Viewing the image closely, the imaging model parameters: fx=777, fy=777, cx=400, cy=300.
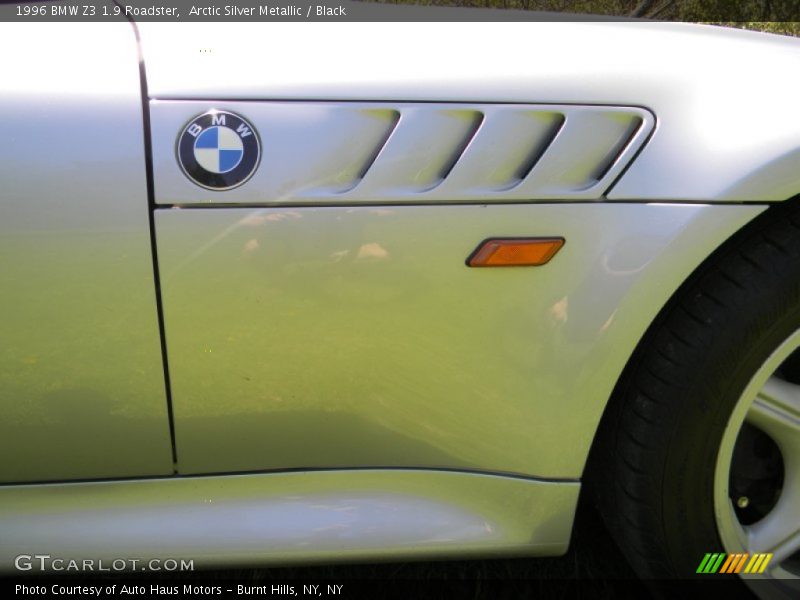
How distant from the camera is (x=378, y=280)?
4.07 ft

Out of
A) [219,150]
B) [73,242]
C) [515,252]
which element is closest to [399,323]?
[515,252]

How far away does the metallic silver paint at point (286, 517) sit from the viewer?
134cm

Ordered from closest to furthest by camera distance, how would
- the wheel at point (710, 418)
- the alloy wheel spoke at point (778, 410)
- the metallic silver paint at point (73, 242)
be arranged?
the metallic silver paint at point (73, 242) → the wheel at point (710, 418) → the alloy wheel spoke at point (778, 410)

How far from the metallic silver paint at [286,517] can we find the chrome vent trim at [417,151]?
0.50m

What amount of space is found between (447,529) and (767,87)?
93cm

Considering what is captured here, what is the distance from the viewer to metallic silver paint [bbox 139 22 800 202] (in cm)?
122

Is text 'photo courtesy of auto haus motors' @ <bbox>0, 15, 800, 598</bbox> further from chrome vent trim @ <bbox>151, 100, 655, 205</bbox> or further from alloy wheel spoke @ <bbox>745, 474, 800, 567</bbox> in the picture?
alloy wheel spoke @ <bbox>745, 474, 800, 567</bbox>

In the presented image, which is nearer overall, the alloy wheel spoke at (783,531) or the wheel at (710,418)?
the wheel at (710,418)

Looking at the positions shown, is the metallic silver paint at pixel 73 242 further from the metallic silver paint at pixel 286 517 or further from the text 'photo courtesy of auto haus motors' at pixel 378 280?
the metallic silver paint at pixel 286 517

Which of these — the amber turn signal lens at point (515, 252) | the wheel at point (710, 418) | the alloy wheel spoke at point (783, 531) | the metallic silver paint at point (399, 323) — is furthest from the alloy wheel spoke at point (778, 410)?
the amber turn signal lens at point (515, 252)

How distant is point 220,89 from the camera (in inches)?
47.4

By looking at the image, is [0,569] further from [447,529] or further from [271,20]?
[271,20]

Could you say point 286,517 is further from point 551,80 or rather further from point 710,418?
point 551,80

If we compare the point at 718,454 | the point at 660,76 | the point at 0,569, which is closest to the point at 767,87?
the point at 660,76
